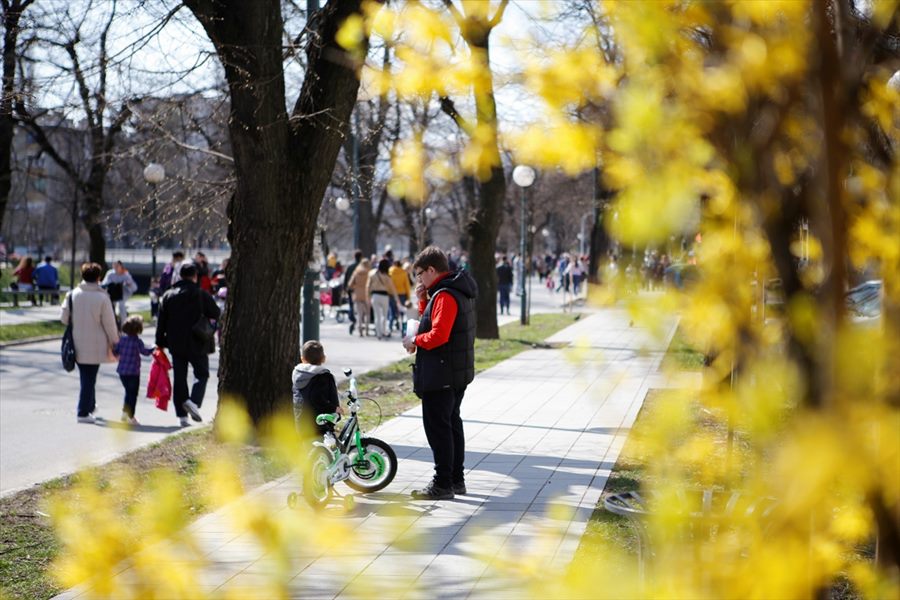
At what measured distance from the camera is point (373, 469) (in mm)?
8914

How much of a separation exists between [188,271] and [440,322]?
5907 mm

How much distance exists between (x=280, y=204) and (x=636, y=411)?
4.52m

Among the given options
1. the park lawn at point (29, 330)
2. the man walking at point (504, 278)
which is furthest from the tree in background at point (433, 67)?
the man walking at point (504, 278)

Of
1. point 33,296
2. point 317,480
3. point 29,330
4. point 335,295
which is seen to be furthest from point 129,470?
point 33,296

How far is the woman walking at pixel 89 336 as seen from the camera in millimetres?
13695

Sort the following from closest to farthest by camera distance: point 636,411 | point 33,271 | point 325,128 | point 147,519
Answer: point 147,519
point 325,128
point 636,411
point 33,271

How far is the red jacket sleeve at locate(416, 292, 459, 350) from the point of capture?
28.0 ft

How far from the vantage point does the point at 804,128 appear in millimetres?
2617

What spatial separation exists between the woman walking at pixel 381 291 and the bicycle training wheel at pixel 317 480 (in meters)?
17.8

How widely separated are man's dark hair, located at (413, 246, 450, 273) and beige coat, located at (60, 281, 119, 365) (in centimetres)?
601

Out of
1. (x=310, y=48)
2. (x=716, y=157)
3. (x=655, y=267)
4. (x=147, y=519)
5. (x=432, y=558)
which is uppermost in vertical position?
(x=310, y=48)

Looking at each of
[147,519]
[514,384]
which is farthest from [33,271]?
[147,519]

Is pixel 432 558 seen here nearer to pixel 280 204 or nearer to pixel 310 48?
pixel 280 204

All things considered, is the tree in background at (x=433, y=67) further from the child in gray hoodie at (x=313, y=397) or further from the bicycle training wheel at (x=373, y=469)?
the bicycle training wheel at (x=373, y=469)
